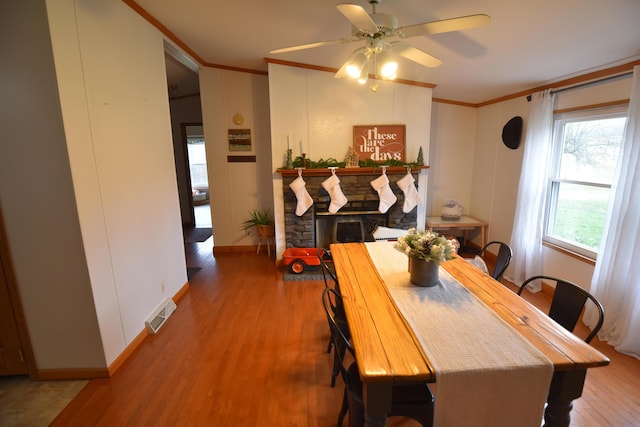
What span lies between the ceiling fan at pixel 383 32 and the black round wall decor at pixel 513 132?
216 centimetres

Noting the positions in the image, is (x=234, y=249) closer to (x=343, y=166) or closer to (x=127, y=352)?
(x=343, y=166)

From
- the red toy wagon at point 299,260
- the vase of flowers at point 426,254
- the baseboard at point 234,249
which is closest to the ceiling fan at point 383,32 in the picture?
the vase of flowers at point 426,254

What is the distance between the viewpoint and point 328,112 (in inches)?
153

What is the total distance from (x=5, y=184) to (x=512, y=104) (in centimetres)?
483

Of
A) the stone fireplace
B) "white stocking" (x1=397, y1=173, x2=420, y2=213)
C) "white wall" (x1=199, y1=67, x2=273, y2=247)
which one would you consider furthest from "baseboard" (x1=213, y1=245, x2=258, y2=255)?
"white stocking" (x1=397, y1=173, x2=420, y2=213)

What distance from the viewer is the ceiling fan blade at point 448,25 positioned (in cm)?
147

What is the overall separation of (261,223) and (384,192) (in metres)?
1.87

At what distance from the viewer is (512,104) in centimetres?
372

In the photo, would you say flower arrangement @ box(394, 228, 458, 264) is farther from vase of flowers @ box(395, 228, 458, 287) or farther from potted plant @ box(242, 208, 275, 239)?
potted plant @ box(242, 208, 275, 239)

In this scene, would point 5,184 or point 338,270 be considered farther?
point 338,270

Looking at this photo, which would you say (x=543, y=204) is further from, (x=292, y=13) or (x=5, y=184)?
(x=5, y=184)

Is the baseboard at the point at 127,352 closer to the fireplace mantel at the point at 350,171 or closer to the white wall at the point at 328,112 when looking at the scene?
the white wall at the point at 328,112

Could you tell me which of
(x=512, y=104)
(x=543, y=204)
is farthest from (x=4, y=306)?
(x=512, y=104)

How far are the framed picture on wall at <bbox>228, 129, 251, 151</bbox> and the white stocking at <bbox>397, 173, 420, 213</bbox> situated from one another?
90.6 inches
